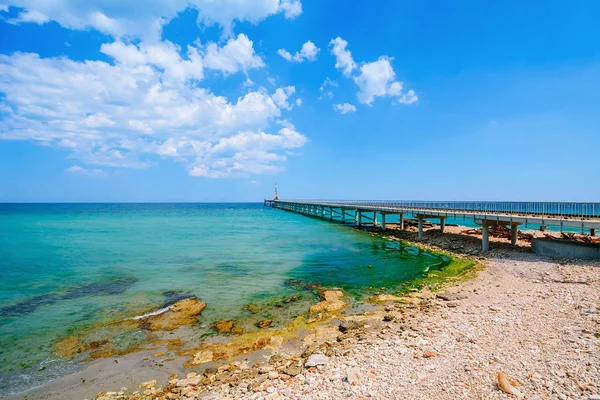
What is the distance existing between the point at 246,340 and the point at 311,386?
378 cm

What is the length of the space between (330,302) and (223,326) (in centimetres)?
453

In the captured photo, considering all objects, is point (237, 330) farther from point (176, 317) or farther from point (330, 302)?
point (330, 302)

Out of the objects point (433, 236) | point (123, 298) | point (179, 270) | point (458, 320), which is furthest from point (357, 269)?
point (433, 236)

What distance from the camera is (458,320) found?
9.19 metres

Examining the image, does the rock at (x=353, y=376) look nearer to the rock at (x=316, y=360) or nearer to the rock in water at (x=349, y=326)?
the rock at (x=316, y=360)

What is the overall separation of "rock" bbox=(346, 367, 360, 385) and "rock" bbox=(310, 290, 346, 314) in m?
5.24

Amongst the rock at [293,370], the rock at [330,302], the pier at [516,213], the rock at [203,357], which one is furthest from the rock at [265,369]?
the pier at [516,213]

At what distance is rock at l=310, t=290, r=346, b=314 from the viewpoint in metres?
12.1

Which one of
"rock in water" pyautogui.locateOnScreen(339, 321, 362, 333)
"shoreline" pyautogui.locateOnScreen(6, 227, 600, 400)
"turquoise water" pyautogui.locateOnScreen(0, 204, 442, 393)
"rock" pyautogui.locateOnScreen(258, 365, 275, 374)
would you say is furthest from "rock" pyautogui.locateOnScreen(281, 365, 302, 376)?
"turquoise water" pyautogui.locateOnScreen(0, 204, 442, 393)

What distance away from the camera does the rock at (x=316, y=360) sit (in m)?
7.22

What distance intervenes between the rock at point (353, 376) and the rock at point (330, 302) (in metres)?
5.24

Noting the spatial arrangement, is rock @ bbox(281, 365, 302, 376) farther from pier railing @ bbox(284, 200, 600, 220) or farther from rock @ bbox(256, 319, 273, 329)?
pier railing @ bbox(284, 200, 600, 220)

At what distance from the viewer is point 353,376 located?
6.35 metres

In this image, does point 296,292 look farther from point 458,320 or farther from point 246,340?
point 458,320
